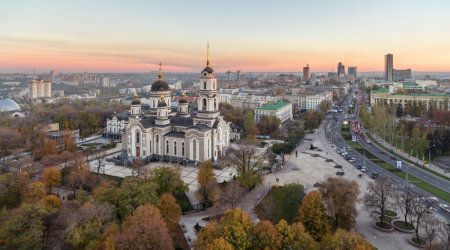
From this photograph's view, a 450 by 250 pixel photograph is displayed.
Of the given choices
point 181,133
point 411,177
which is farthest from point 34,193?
point 411,177

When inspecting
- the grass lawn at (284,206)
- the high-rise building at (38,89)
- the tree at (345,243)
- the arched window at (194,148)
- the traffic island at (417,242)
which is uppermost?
the high-rise building at (38,89)

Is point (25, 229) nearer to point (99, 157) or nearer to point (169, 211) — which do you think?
point (169, 211)

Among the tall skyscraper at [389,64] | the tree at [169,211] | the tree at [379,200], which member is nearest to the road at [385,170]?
the tree at [379,200]

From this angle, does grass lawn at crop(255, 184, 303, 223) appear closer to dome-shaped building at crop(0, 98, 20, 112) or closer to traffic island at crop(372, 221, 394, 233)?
traffic island at crop(372, 221, 394, 233)

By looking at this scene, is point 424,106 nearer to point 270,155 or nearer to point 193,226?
point 270,155

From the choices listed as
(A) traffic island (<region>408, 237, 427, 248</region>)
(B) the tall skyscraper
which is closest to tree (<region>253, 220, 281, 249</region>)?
(A) traffic island (<region>408, 237, 427, 248</region>)

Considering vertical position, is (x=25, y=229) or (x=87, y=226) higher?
(x=87, y=226)

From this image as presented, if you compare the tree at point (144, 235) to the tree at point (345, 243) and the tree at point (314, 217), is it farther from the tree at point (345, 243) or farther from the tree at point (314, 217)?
the tree at point (314, 217)
